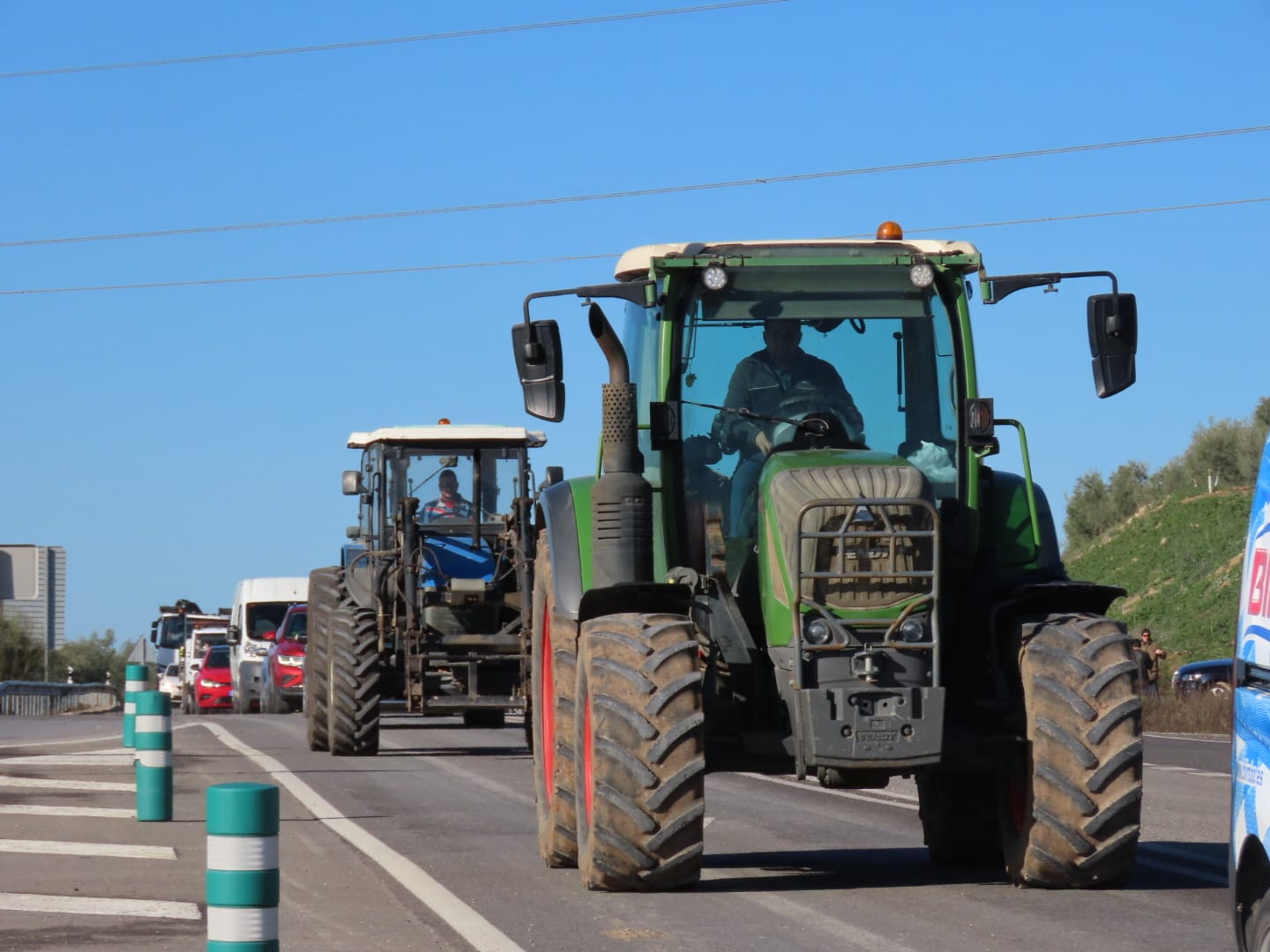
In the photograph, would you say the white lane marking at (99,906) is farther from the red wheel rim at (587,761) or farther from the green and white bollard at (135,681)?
the green and white bollard at (135,681)

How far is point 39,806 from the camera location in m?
14.7

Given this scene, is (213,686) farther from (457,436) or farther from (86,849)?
(86,849)

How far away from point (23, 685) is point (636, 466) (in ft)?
136

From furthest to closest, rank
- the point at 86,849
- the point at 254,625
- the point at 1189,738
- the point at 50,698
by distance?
1. the point at 50,698
2. the point at 254,625
3. the point at 1189,738
4. the point at 86,849

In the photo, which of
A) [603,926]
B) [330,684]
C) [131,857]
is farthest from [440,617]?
[603,926]

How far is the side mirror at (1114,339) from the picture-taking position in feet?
33.1

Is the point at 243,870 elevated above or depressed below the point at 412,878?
above

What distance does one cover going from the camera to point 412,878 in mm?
10500

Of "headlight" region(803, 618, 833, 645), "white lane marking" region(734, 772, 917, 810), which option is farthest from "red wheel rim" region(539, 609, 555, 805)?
"white lane marking" region(734, 772, 917, 810)

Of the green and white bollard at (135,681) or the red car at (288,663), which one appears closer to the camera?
the green and white bollard at (135,681)

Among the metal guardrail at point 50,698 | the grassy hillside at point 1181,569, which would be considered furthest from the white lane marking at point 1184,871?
the grassy hillside at point 1181,569

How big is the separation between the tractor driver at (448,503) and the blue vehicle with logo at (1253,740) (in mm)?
16927

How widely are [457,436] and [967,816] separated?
12.6 metres

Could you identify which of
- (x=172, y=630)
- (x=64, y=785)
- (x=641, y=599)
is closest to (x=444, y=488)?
(x=64, y=785)
